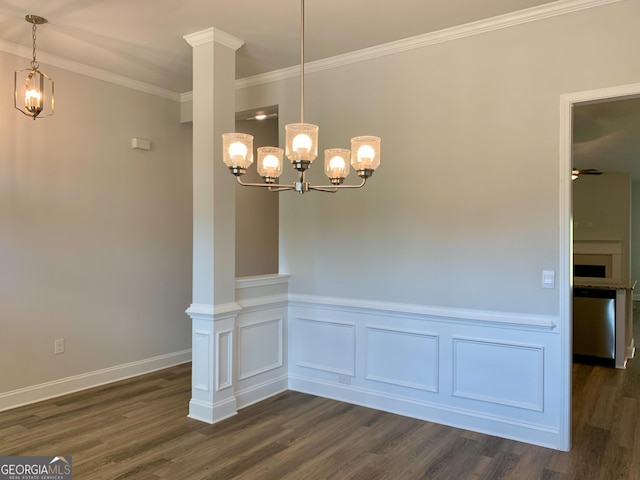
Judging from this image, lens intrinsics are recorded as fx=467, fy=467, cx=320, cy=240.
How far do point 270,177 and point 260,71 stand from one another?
2.30 metres

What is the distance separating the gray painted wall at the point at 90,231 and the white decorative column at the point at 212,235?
1.39 metres

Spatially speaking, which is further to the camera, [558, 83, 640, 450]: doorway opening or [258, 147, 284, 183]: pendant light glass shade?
[558, 83, 640, 450]: doorway opening

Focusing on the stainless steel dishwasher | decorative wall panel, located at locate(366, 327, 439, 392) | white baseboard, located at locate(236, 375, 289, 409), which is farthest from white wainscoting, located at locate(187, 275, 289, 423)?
the stainless steel dishwasher

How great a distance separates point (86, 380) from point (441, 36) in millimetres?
4279

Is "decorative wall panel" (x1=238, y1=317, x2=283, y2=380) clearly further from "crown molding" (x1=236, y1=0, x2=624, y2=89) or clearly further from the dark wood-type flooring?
"crown molding" (x1=236, y1=0, x2=624, y2=89)

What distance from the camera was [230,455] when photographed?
9.89 ft

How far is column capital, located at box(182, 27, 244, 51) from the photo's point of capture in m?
3.50

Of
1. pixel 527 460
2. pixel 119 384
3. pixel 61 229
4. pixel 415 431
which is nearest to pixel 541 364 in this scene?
pixel 527 460

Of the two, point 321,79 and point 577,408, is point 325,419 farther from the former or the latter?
point 321,79

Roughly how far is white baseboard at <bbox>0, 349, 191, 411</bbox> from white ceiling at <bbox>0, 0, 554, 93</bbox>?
2.87m

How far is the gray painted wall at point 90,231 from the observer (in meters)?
3.87

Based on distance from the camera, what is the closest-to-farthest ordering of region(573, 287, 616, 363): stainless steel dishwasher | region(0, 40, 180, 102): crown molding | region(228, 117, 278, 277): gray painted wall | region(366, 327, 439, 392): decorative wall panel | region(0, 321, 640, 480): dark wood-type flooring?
region(0, 321, 640, 480): dark wood-type flooring < region(366, 327, 439, 392): decorative wall panel < region(0, 40, 180, 102): crown molding < region(573, 287, 616, 363): stainless steel dishwasher < region(228, 117, 278, 277): gray painted wall

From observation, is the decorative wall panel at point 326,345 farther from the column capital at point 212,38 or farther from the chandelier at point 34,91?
the chandelier at point 34,91

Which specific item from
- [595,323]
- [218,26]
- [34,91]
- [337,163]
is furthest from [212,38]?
[595,323]
